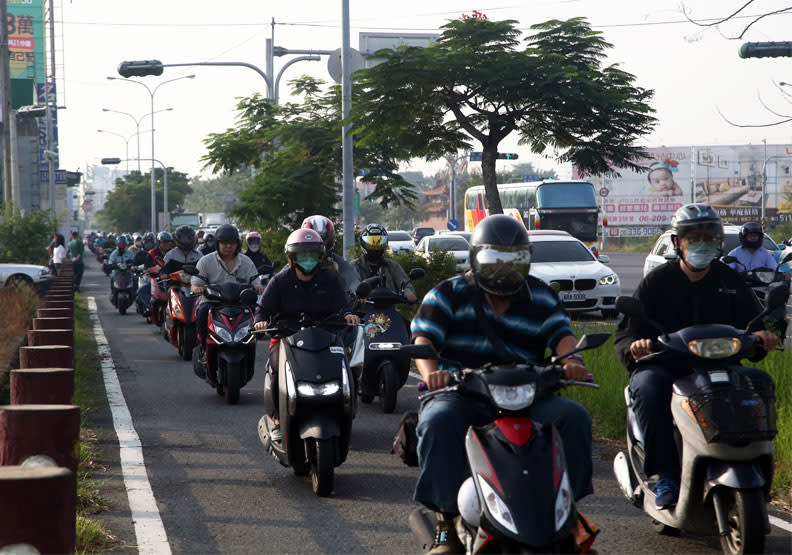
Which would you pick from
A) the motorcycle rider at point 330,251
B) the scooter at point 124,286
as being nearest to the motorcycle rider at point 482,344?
the motorcycle rider at point 330,251

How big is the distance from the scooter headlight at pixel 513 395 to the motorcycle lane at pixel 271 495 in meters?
1.84

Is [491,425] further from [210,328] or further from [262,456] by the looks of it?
[210,328]

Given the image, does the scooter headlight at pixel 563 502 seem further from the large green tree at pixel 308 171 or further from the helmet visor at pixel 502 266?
the large green tree at pixel 308 171

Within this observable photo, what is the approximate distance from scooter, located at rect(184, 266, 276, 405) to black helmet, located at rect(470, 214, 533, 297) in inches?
252

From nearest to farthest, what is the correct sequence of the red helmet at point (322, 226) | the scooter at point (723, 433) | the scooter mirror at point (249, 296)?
the scooter at point (723, 433)
the scooter mirror at point (249, 296)
the red helmet at point (322, 226)

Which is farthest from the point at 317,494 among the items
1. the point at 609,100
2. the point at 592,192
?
the point at 592,192

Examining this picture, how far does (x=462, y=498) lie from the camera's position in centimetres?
412

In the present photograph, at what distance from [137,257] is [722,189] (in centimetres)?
7229

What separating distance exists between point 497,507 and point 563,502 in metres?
0.25

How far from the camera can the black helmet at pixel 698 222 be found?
558 centimetres

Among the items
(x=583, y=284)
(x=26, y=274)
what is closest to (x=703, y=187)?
(x=26, y=274)

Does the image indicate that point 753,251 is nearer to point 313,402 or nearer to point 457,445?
point 313,402

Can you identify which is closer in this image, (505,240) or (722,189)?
(505,240)

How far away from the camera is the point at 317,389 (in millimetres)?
6918
